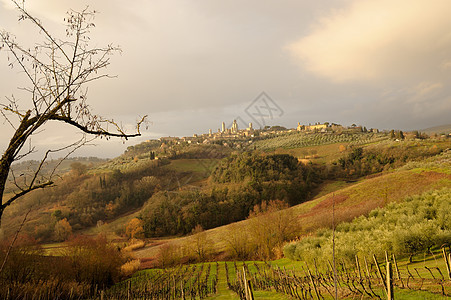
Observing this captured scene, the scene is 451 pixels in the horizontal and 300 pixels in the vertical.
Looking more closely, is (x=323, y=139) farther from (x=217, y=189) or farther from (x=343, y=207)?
(x=343, y=207)

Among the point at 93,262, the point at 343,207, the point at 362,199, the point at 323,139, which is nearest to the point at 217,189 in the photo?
the point at 343,207

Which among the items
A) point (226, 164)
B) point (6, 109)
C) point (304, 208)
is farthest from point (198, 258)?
point (226, 164)

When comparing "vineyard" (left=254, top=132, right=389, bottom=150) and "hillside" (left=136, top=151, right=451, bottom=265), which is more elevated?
"vineyard" (left=254, top=132, right=389, bottom=150)

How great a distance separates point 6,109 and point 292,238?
32.1 metres

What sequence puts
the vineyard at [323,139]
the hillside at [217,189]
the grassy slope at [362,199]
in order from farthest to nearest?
the vineyard at [323,139] → the hillside at [217,189] → the grassy slope at [362,199]

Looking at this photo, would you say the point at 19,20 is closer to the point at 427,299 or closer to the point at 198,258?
the point at 427,299

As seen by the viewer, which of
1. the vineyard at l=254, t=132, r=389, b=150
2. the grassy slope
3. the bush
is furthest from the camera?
the vineyard at l=254, t=132, r=389, b=150

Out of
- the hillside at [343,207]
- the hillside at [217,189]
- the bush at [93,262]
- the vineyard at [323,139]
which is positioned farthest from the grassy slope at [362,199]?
the vineyard at [323,139]

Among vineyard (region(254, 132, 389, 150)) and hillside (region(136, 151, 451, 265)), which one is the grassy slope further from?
vineyard (region(254, 132, 389, 150))

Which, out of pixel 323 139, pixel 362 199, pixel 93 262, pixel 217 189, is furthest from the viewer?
pixel 323 139

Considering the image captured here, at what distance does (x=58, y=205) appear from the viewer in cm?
7619

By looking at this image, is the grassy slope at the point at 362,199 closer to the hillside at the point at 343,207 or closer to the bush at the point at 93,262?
the hillside at the point at 343,207

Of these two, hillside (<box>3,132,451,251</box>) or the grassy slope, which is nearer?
the grassy slope

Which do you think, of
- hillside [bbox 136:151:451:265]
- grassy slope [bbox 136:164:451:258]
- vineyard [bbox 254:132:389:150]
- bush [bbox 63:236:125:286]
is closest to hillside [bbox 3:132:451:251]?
grassy slope [bbox 136:164:451:258]
